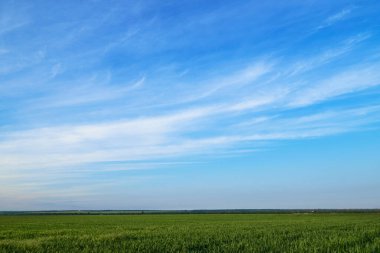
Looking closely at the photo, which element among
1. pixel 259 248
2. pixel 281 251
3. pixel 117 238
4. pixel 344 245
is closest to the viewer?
pixel 281 251

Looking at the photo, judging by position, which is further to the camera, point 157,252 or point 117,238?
point 117,238

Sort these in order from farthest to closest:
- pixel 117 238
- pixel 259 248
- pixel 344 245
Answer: pixel 117 238, pixel 344 245, pixel 259 248

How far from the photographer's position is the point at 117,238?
22.3 meters

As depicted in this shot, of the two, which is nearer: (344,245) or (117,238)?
(344,245)

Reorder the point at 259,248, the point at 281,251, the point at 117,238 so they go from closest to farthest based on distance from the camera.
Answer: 1. the point at 281,251
2. the point at 259,248
3. the point at 117,238

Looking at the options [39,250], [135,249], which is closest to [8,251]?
[39,250]

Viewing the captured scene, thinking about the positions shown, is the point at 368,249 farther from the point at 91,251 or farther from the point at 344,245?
the point at 91,251

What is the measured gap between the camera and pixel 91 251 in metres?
15.7

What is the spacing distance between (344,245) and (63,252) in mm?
12142

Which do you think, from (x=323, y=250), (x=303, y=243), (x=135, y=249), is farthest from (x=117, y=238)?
(x=323, y=250)

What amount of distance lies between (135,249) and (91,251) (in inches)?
74.0

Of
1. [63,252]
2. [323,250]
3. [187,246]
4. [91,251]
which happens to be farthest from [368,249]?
[63,252]

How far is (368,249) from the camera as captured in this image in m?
15.3

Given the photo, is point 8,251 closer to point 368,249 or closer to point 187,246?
point 187,246
